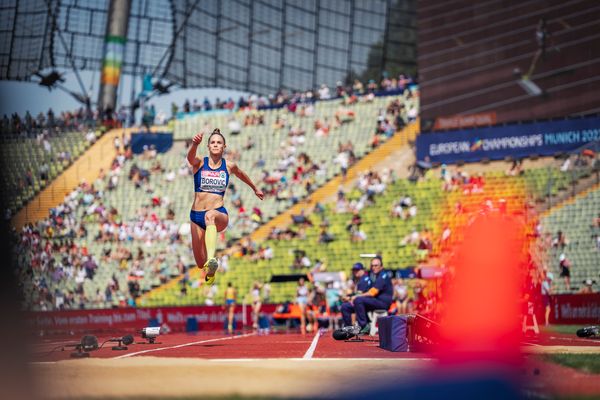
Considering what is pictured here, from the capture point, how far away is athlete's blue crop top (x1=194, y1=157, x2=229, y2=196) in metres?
14.5

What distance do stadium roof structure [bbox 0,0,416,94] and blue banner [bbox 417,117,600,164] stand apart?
785 inches

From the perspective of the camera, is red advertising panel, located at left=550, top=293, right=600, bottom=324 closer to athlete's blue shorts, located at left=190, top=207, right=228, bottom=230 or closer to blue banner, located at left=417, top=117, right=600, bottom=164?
blue banner, located at left=417, top=117, right=600, bottom=164

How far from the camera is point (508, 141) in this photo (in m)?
37.0

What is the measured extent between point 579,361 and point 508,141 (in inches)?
1024

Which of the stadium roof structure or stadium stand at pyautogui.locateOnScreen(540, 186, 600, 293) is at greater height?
the stadium roof structure

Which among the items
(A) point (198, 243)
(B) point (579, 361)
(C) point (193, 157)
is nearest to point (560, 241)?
(A) point (198, 243)

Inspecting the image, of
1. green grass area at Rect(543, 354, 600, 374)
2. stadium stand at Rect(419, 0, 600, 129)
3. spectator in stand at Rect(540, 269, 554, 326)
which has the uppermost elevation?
stadium stand at Rect(419, 0, 600, 129)

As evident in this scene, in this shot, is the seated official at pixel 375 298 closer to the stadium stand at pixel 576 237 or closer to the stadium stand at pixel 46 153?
the stadium stand at pixel 576 237

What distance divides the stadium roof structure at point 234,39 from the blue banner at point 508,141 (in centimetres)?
1994

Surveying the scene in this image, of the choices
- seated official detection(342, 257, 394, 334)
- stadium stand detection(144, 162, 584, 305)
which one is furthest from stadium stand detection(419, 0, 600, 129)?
seated official detection(342, 257, 394, 334)

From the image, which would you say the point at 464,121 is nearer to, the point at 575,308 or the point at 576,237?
the point at 576,237

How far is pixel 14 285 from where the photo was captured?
4.90 m

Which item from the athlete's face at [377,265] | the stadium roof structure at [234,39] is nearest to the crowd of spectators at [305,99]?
the stadium roof structure at [234,39]

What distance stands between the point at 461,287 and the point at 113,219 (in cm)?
2300
